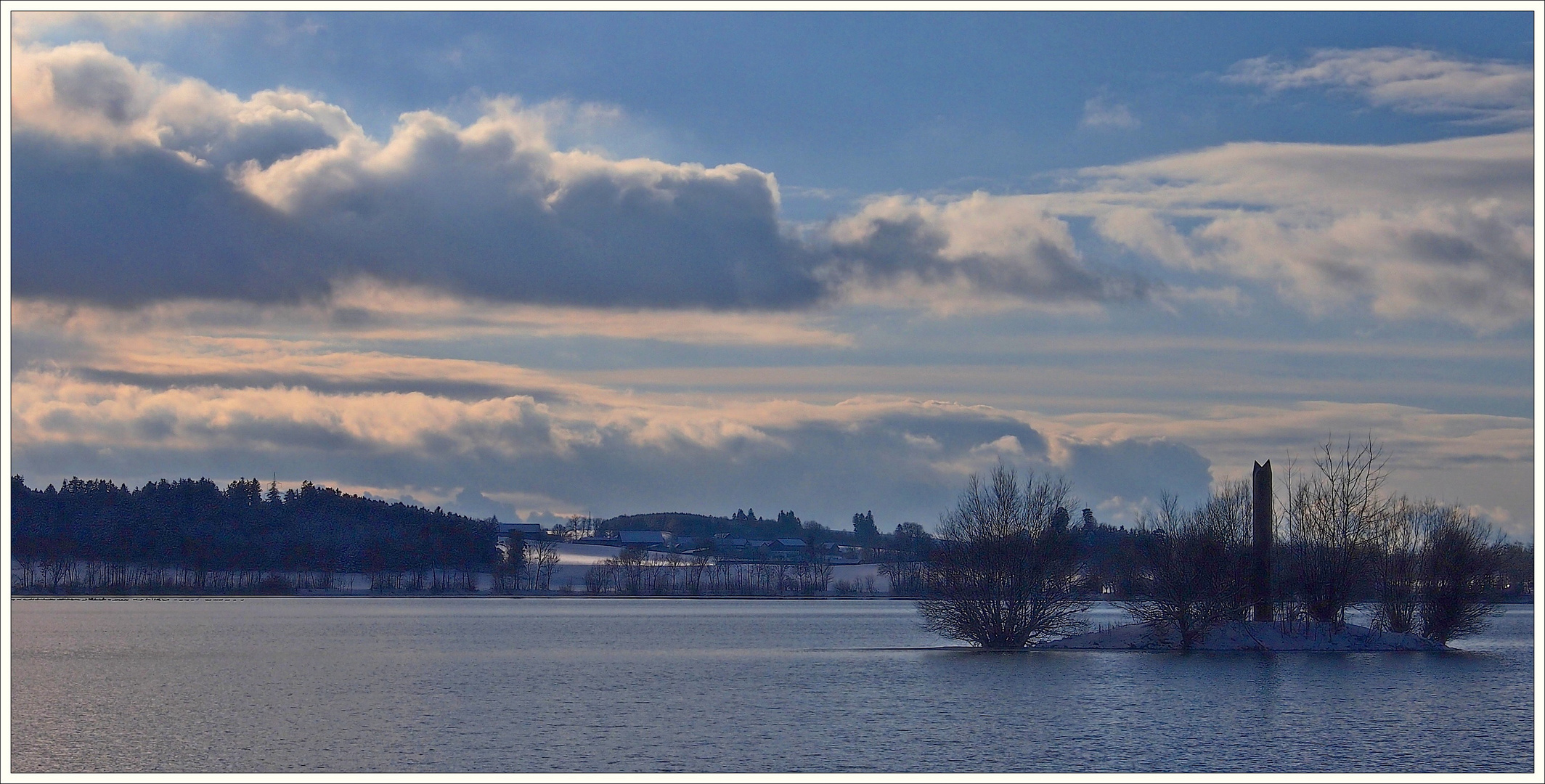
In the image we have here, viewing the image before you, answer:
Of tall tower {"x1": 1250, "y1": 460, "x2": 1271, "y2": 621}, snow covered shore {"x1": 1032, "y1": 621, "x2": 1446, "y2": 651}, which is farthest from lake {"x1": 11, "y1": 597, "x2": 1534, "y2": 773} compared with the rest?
tall tower {"x1": 1250, "y1": 460, "x2": 1271, "y2": 621}

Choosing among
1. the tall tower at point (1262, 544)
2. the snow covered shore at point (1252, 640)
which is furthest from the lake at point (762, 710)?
the tall tower at point (1262, 544)

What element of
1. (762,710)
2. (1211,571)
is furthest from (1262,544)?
(762,710)

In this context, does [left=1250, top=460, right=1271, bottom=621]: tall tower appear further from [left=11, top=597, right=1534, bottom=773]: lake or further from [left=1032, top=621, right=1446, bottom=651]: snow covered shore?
[left=11, top=597, right=1534, bottom=773]: lake

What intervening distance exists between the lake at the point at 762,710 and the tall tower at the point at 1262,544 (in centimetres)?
432

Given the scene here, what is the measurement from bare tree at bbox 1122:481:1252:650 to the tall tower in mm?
621

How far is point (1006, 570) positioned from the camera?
81.5 metres

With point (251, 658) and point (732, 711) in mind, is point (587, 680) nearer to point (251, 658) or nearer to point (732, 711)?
point (732, 711)

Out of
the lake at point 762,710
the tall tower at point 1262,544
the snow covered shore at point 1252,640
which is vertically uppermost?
the tall tower at point 1262,544

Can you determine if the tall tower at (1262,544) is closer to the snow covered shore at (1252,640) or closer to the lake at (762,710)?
the snow covered shore at (1252,640)

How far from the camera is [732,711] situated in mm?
53812

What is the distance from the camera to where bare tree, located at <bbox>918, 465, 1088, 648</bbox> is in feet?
265

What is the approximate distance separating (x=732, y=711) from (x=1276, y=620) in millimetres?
44719

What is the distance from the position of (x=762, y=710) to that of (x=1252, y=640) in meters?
39.6

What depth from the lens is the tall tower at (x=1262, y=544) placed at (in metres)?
83.8
